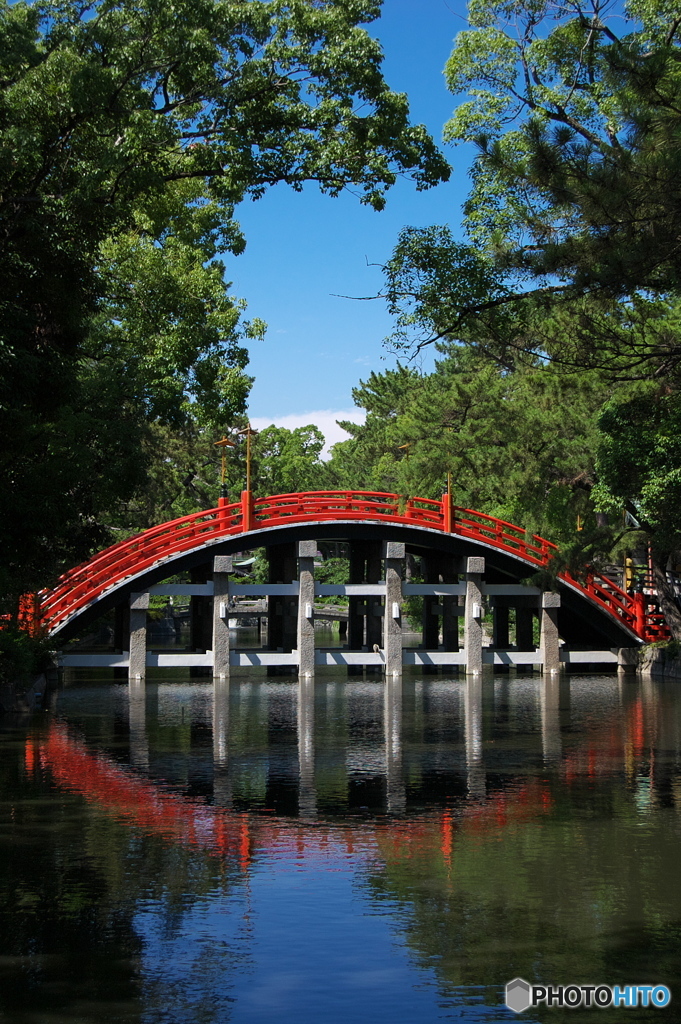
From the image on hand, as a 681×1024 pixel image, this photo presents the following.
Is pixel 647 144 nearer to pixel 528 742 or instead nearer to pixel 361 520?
pixel 528 742

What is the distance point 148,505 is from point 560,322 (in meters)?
22.2

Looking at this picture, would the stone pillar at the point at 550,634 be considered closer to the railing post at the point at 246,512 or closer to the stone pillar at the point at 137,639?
the railing post at the point at 246,512

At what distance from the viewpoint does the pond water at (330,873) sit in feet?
23.6

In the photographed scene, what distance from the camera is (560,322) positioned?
23.2 metres

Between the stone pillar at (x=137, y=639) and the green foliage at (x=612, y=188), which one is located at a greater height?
the green foliage at (x=612, y=188)

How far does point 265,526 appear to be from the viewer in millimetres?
32812

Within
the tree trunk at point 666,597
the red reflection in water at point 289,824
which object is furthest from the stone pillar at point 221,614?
the red reflection in water at point 289,824

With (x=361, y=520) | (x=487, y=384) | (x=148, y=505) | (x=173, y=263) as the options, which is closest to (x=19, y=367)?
(x=173, y=263)

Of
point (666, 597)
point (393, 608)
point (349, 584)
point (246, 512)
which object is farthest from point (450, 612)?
point (246, 512)

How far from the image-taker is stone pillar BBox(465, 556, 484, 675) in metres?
33.9

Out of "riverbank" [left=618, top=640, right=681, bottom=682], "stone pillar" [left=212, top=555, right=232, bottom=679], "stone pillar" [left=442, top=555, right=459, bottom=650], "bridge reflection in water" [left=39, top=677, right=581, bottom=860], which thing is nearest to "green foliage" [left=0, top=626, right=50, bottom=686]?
"bridge reflection in water" [left=39, top=677, right=581, bottom=860]

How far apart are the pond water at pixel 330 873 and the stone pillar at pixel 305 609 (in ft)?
42.4

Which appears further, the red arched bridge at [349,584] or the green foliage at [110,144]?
the red arched bridge at [349,584]

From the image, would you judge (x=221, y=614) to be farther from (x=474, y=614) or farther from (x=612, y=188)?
(x=612, y=188)
